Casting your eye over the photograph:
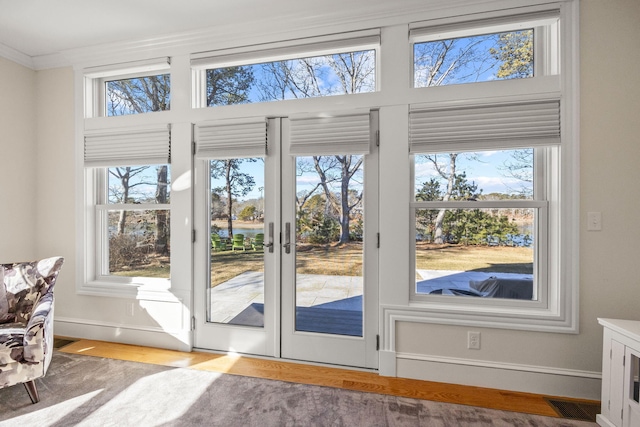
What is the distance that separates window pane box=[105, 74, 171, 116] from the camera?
3.01m

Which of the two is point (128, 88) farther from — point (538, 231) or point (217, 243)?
point (538, 231)

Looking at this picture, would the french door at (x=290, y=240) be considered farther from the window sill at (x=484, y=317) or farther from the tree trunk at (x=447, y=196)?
→ the tree trunk at (x=447, y=196)

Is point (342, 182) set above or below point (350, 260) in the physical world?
above

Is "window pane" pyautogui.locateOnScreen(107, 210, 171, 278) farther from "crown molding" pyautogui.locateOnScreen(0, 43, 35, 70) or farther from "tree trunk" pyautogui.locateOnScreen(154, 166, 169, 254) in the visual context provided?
"crown molding" pyautogui.locateOnScreen(0, 43, 35, 70)

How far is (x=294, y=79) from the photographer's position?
2.70 m

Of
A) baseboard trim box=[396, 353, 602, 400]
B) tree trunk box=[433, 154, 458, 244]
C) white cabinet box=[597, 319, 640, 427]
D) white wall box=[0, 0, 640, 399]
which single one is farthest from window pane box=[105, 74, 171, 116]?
white cabinet box=[597, 319, 640, 427]

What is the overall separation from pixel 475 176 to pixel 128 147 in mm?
3059

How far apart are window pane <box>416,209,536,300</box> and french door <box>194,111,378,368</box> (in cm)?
42

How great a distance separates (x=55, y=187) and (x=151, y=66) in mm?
1595

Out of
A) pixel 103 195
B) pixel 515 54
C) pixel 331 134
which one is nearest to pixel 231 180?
pixel 331 134

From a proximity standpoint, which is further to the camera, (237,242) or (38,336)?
(237,242)

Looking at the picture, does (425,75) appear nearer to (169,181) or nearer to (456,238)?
(456,238)

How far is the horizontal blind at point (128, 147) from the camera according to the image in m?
2.86

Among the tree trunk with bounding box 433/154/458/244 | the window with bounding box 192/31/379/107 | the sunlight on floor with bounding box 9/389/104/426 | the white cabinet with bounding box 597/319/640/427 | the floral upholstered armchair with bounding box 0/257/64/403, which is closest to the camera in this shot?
the white cabinet with bounding box 597/319/640/427
